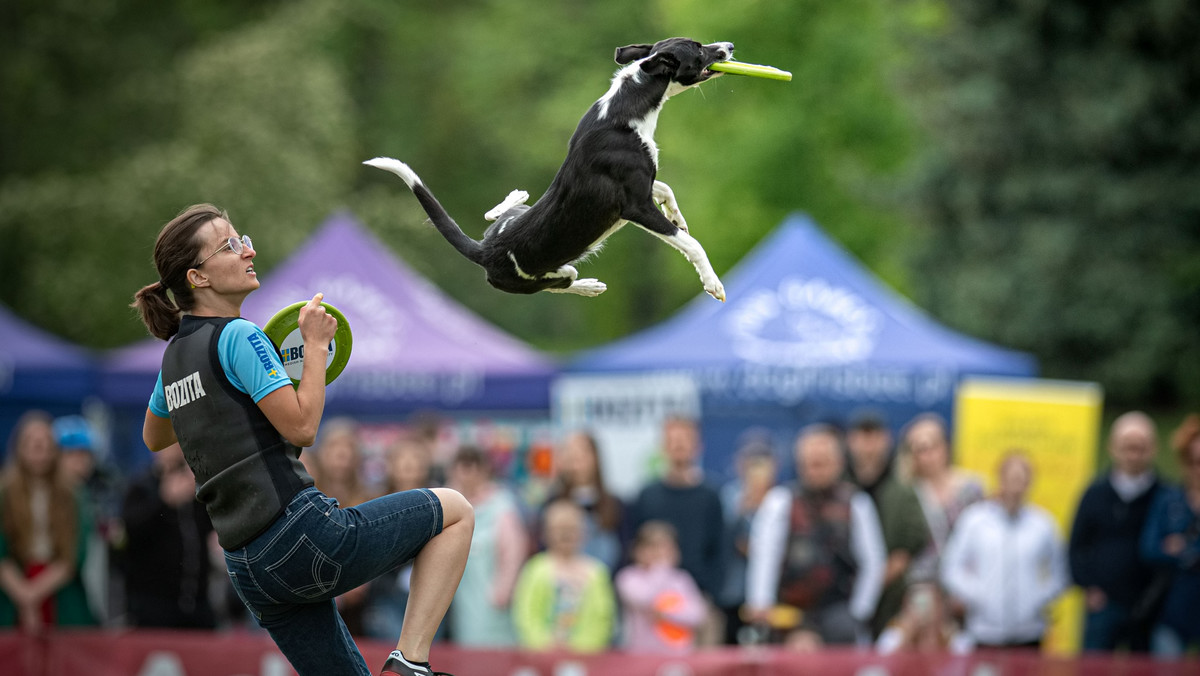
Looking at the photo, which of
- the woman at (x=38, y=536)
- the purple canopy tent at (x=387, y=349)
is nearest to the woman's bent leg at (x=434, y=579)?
the woman at (x=38, y=536)

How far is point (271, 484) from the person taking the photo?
3.02 meters

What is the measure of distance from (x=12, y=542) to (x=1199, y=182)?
14046mm

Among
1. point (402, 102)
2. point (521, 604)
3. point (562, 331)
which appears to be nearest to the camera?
point (521, 604)

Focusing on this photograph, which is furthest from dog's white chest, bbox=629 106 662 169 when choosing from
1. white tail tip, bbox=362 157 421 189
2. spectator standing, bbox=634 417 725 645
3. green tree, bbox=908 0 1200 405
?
green tree, bbox=908 0 1200 405

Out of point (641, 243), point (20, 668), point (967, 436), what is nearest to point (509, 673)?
point (20, 668)

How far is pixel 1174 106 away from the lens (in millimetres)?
15047

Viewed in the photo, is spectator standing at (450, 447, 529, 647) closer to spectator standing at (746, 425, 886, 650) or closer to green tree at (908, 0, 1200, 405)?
spectator standing at (746, 425, 886, 650)

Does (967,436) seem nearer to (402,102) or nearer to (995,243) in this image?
(995,243)

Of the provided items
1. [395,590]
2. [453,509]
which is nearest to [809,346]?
[395,590]

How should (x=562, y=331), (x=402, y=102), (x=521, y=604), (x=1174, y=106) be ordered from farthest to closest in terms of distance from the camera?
(x=562, y=331) → (x=402, y=102) → (x=1174, y=106) → (x=521, y=604)

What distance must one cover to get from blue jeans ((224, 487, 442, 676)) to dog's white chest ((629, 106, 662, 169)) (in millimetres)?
1139

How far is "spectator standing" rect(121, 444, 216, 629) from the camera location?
7.00 meters

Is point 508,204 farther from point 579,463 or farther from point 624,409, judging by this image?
point 624,409

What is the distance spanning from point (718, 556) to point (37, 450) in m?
4.22
